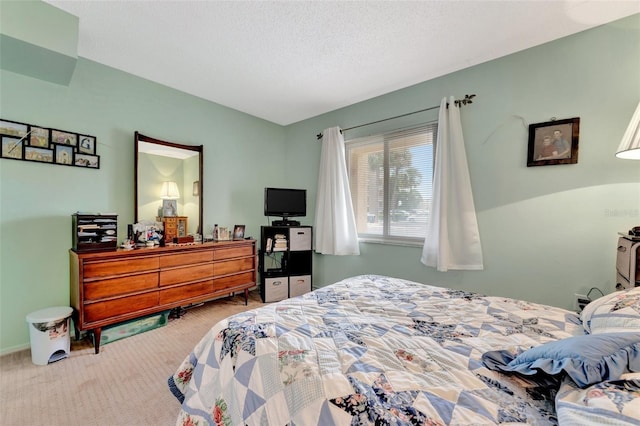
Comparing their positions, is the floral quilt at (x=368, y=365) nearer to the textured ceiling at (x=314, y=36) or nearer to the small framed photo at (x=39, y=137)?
the textured ceiling at (x=314, y=36)

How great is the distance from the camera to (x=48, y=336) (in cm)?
202

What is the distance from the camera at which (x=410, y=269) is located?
295 centimetres

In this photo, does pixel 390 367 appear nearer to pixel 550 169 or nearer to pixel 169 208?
pixel 550 169

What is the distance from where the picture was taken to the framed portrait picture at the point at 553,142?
208cm

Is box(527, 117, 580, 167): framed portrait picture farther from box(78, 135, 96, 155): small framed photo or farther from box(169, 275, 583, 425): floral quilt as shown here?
box(78, 135, 96, 155): small framed photo

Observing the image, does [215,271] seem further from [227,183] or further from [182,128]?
[182,128]

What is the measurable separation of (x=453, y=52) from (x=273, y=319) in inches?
104

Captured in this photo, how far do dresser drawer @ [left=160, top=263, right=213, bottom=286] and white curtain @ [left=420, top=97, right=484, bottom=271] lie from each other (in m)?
2.37

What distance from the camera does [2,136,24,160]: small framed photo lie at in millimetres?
2105

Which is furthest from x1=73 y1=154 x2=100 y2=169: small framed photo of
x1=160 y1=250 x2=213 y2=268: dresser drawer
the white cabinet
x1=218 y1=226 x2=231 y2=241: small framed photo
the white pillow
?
the white cabinet

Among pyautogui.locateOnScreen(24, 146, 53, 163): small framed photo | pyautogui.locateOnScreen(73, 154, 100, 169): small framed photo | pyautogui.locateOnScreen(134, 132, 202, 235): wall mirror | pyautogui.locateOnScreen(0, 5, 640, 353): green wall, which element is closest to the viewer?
pyautogui.locateOnScreen(0, 5, 640, 353): green wall

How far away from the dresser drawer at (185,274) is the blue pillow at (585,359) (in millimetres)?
2667

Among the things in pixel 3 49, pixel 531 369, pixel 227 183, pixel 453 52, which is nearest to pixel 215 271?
pixel 227 183

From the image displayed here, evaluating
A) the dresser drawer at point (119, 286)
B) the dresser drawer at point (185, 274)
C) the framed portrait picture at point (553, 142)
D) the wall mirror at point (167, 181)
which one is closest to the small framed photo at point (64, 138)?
the wall mirror at point (167, 181)
